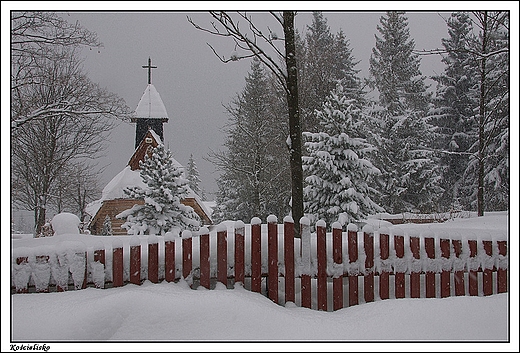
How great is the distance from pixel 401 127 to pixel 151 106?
17.5 m

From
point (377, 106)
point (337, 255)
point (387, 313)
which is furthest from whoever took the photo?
point (377, 106)

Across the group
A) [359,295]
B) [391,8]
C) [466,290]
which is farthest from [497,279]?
[391,8]

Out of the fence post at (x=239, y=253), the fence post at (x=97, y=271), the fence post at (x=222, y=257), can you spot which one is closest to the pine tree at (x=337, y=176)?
the fence post at (x=239, y=253)

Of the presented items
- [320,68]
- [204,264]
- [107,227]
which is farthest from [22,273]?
[320,68]

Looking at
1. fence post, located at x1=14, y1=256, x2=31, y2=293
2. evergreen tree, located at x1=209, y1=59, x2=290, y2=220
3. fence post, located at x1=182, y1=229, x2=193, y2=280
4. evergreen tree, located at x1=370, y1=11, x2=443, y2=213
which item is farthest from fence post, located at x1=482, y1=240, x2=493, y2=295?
evergreen tree, located at x1=370, y1=11, x2=443, y2=213

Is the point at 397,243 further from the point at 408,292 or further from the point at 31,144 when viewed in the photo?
the point at 31,144

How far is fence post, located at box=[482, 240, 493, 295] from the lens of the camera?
4.90 metres

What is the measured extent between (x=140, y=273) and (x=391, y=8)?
15.1 ft

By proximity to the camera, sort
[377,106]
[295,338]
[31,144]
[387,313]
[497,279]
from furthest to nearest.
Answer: [377,106], [31,144], [497,279], [387,313], [295,338]

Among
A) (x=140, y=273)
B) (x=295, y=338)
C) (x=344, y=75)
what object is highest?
(x=344, y=75)

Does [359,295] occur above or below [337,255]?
below

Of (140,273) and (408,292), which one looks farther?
(408,292)

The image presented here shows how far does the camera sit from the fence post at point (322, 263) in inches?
178

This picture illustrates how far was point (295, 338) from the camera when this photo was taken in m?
3.59
